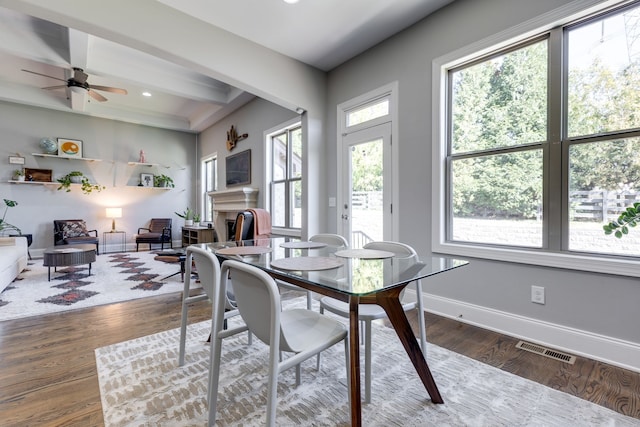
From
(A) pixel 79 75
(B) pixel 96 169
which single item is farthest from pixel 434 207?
(B) pixel 96 169

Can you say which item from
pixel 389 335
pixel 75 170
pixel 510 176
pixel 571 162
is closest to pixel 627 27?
pixel 571 162

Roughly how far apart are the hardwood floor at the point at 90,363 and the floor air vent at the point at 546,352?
0.14 ft

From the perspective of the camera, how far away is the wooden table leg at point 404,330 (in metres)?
1.33

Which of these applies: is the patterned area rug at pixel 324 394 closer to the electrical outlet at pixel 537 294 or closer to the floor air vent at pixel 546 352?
the floor air vent at pixel 546 352

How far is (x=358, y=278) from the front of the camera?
125cm

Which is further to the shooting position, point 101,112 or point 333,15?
point 101,112

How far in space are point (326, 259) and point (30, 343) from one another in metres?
2.36

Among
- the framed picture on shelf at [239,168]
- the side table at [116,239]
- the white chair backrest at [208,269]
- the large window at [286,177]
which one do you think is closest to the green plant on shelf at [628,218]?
the white chair backrest at [208,269]

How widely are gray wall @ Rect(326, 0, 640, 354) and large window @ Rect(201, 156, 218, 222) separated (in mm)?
4611

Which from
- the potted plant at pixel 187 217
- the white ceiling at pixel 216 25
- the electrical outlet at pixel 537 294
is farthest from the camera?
the potted plant at pixel 187 217

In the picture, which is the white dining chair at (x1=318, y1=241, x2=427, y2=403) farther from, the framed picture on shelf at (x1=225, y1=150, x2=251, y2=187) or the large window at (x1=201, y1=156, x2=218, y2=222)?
the large window at (x1=201, y1=156, x2=218, y2=222)

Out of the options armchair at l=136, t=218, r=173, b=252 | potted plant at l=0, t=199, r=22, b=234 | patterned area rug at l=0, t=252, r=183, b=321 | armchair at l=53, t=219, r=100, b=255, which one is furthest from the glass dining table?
potted plant at l=0, t=199, r=22, b=234

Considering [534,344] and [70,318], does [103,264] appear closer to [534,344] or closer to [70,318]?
[70,318]

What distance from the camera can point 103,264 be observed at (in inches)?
197
